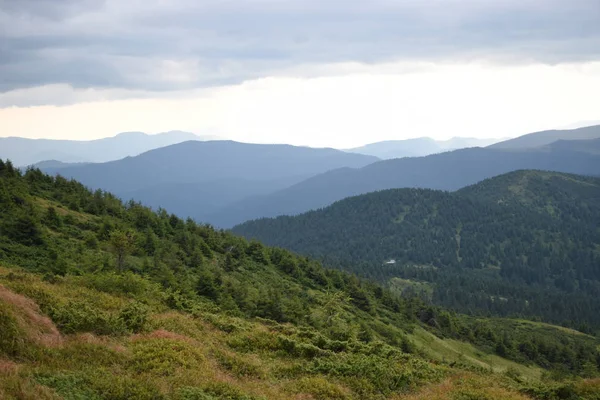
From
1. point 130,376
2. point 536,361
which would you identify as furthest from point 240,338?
point 536,361

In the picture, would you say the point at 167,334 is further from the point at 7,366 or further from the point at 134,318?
the point at 7,366

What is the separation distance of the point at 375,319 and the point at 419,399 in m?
38.6

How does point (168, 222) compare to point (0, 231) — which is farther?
point (168, 222)

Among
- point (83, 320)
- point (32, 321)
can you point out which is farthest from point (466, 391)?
point (32, 321)

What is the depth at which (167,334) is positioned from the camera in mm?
20922

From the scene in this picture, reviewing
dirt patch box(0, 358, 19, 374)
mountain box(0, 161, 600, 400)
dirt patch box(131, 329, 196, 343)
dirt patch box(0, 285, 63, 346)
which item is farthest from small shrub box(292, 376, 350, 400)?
dirt patch box(0, 358, 19, 374)

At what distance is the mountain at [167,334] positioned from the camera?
49.4 ft

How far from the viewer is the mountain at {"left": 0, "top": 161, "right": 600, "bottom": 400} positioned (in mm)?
15070

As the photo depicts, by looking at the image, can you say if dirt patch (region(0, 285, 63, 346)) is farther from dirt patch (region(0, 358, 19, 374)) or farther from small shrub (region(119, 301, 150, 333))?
small shrub (region(119, 301, 150, 333))

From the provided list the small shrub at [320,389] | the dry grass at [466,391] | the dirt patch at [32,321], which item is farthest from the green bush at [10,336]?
the dry grass at [466,391]

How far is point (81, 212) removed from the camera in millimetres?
52625

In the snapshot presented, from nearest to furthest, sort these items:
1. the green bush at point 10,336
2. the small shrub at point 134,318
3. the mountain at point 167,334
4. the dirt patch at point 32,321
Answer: the green bush at point 10,336, the mountain at point 167,334, the dirt patch at point 32,321, the small shrub at point 134,318

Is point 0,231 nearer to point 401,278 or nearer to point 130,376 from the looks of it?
point 130,376

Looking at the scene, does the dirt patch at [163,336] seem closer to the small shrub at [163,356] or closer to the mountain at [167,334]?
the mountain at [167,334]
